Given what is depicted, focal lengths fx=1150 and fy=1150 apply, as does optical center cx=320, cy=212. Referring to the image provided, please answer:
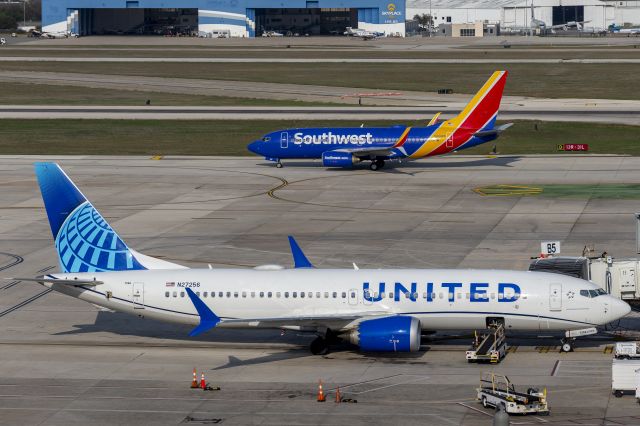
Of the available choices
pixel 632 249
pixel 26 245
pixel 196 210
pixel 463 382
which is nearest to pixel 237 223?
pixel 196 210

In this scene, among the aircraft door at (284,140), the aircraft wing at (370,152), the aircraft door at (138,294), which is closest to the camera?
the aircraft door at (138,294)

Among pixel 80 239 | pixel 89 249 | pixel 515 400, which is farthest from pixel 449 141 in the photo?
pixel 515 400

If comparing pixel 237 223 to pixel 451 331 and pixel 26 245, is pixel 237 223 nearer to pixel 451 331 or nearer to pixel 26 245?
pixel 26 245

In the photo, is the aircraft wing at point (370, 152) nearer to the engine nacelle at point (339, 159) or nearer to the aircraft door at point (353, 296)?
the engine nacelle at point (339, 159)

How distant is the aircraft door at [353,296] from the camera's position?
45.5 metres

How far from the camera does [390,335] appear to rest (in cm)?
4391

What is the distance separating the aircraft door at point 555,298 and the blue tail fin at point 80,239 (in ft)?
54.9

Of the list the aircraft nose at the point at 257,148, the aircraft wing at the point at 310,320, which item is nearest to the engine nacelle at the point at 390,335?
the aircraft wing at the point at 310,320

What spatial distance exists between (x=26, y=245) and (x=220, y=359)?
1063 inches

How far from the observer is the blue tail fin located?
47.5 m

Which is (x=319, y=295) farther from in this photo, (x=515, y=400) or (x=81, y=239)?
(x=515, y=400)

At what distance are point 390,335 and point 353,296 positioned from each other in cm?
251

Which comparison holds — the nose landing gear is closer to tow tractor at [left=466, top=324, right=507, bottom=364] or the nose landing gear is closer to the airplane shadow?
the airplane shadow

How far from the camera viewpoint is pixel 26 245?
6888cm
